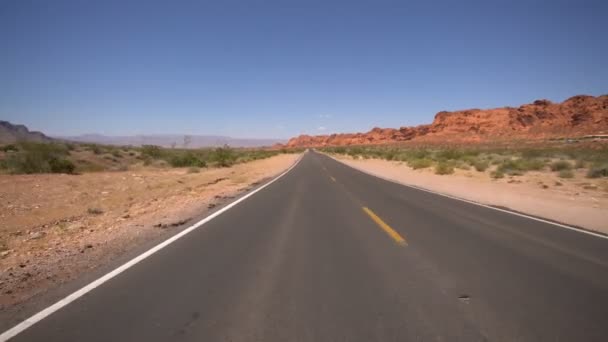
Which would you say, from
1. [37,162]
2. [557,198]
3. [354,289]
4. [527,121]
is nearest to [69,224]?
[354,289]

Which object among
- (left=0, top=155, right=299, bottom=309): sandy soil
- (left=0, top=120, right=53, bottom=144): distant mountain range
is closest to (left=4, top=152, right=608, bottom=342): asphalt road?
(left=0, top=155, right=299, bottom=309): sandy soil

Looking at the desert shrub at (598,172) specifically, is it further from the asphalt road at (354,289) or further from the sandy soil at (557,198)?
the asphalt road at (354,289)

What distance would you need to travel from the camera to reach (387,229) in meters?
7.92

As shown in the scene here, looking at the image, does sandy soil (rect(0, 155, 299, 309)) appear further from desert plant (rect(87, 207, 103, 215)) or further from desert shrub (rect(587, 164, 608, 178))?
desert shrub (rect(587, 164, 608, 178))

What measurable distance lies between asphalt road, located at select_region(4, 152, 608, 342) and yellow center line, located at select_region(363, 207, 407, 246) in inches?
3.1

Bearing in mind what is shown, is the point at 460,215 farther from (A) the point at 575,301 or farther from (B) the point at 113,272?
(B) the point at 113,272

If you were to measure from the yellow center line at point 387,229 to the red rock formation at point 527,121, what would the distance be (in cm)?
→ 10033

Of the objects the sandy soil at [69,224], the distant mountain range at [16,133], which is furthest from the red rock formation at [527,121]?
the distant mountain range at [16,133]

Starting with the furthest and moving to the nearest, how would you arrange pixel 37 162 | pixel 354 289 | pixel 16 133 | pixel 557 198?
pixel 16 133 < pixel 37 162 < pixel 557 198 < pixel 354 289

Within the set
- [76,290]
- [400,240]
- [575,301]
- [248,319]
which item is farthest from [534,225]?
[76,290]

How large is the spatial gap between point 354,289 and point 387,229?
145 inches

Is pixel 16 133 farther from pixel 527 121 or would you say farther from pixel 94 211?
pixel 527 121

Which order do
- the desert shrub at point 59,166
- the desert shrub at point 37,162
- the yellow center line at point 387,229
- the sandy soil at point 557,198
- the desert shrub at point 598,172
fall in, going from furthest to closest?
1. the desert shrub at point 59,166
2. the desert shrub at point 37,162
3. the desert shrub at point 598,172
4. the sandy soil at point 557,198
5. the yellow center line at point 387,229

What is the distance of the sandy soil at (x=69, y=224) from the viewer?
17.3 feet
